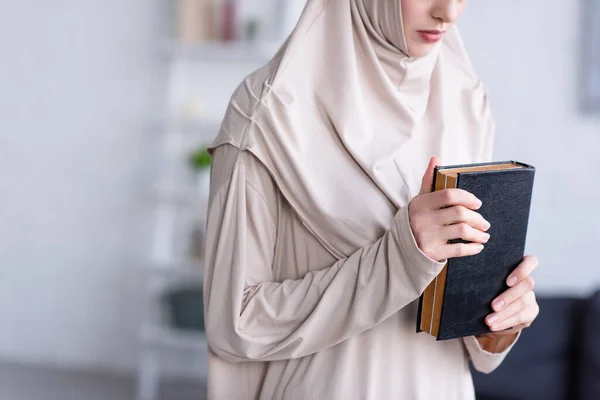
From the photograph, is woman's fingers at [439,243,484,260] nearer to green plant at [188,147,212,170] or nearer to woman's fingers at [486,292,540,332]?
woman's fingers at [486,292,540,332]

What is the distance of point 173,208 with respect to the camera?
3758 millimetres

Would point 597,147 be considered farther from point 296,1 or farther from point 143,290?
point 143,290

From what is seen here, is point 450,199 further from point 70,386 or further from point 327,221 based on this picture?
point 70,386

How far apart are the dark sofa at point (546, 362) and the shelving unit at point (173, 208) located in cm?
140

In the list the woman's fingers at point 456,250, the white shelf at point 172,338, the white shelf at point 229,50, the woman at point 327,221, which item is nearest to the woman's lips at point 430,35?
the woman at point 327,221

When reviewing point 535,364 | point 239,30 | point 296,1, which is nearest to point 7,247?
point 239,30

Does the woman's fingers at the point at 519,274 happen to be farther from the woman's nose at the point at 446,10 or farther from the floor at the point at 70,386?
the floor at the point at 70,386

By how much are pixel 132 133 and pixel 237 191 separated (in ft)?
9.40

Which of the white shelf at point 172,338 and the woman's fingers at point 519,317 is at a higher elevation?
the woman's fingers at point 519,317

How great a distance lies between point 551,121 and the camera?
3.06m

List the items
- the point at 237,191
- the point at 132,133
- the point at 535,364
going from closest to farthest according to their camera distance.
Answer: the point at 237,191, the point at 535,364, the point at 132,133

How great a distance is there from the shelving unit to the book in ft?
7.83

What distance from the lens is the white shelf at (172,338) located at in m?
3.44

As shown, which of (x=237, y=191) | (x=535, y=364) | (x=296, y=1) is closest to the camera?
(x=237, y=191)
